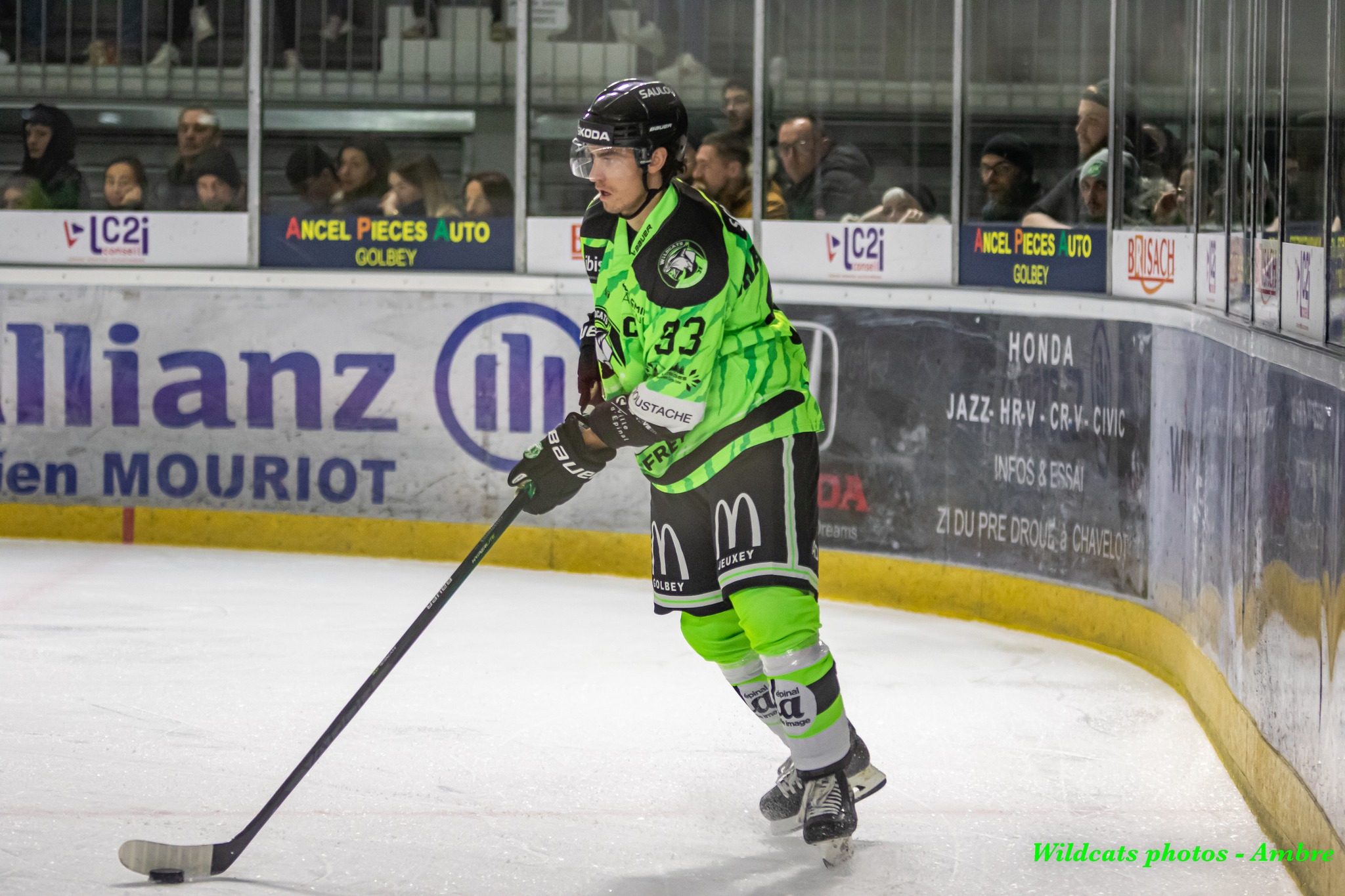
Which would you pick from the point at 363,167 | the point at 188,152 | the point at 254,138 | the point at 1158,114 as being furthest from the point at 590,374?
the point at 188,152

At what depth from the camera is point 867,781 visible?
335cm

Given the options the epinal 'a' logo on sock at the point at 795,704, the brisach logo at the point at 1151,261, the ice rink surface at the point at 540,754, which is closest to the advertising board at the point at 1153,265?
the brisach logo at the point at 1151,261

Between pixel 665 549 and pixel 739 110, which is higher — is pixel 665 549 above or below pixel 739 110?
below

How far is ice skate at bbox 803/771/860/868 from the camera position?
3.09 meters

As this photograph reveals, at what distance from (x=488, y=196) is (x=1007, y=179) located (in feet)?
6.49

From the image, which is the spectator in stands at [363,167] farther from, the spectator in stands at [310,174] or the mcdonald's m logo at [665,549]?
the mcdonald's m logo at [665,549]

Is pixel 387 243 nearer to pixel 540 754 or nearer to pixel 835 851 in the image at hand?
pixel 540 754

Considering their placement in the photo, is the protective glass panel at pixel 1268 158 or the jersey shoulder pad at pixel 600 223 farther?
the protective glass panel at pixel 1268 158

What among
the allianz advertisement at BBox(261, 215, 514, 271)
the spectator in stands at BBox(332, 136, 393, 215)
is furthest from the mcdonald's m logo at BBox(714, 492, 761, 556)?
the spectator in stands at BBox(332, 136, 393, 215)

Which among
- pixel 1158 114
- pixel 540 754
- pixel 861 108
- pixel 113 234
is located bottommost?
pixel 540 754

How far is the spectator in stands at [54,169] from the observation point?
677 cm

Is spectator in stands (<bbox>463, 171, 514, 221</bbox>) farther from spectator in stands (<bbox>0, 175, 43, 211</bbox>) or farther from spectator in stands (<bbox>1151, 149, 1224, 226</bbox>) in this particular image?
spectator in stands (<bbox>1151, 149, 1224, 226</bbox>)

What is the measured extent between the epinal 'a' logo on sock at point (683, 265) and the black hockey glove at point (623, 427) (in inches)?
9.4

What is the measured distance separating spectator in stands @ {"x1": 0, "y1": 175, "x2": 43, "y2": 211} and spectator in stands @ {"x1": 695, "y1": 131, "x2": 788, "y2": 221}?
2629 mm
